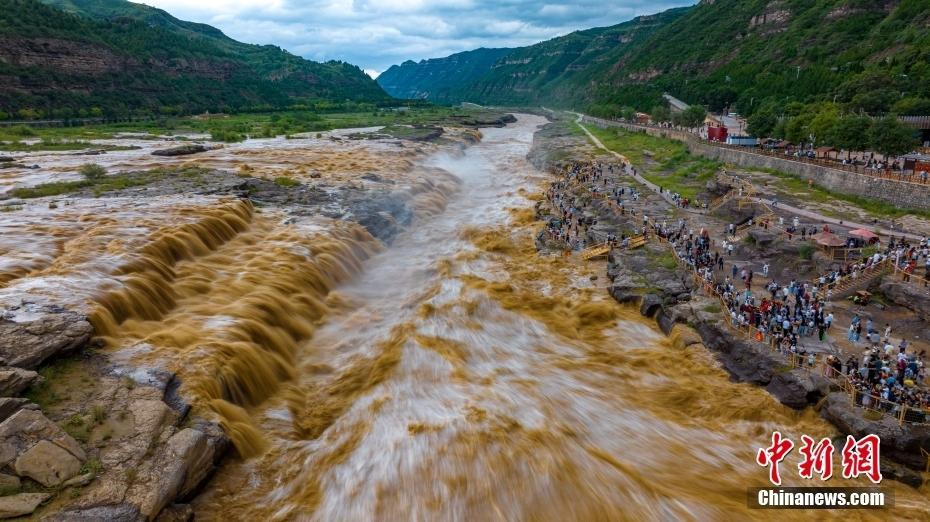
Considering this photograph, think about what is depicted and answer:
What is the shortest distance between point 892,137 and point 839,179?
554 centimetres

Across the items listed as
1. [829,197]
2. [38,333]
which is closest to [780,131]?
[829,197]

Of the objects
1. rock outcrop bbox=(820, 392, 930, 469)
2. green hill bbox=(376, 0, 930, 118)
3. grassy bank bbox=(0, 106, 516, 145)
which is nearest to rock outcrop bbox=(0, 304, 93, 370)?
rock outcrop bbox=(820, 392, 930, 469)

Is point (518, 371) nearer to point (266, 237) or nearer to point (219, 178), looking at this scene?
point (266, 237)

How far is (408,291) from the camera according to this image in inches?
1164

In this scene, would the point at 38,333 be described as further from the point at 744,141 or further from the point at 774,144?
the point at 744,141

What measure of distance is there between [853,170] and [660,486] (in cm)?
3947

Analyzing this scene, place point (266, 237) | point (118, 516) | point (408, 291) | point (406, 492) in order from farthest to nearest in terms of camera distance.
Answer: point (266, 237)
point (408, 291)
point (406, 492)
point (118, 516)

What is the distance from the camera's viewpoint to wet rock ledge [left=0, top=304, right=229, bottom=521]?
1156cm

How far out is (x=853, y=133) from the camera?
47156mm

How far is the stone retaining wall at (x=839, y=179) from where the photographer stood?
118 ft

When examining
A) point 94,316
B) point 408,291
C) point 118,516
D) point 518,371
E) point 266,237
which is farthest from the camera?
point 266,237

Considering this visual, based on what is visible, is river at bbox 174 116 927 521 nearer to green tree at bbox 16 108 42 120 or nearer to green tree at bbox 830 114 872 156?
green tree at bbox 830 114 872 156

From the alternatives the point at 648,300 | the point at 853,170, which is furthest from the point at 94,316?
the point at 853,170

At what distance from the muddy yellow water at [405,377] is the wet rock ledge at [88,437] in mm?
1021
